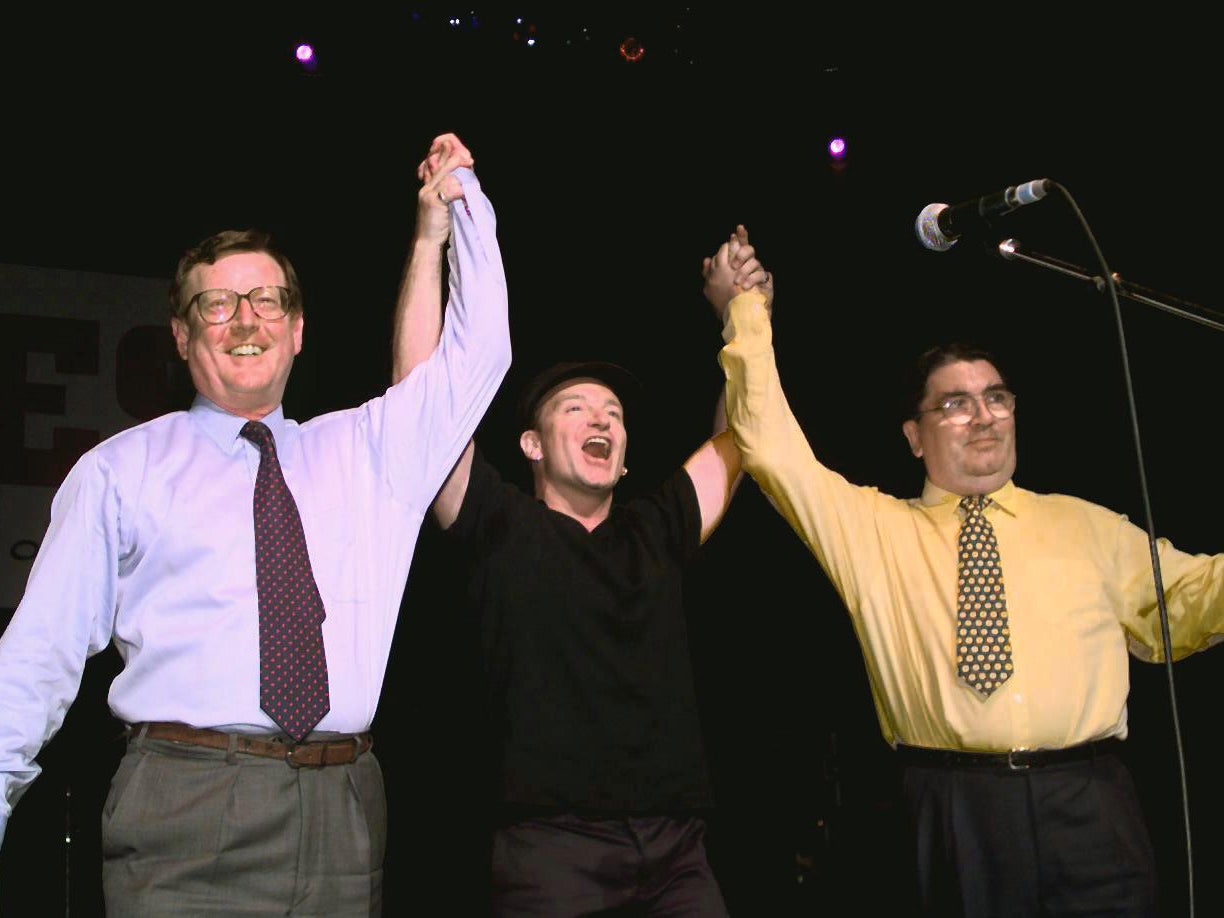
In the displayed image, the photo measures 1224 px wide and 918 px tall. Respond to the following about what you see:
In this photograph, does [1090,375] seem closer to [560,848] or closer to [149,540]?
[560,848]

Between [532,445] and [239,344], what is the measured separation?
2.68 ft

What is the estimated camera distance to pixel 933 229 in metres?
2.47

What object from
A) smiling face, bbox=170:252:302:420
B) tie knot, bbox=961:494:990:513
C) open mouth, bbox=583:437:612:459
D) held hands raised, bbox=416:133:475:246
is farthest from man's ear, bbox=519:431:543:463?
tie knot, bbox=961:494:990:513

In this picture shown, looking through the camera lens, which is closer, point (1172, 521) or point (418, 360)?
point (418, 360)

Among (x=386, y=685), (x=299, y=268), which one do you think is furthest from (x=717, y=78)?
(x=386, y=685)

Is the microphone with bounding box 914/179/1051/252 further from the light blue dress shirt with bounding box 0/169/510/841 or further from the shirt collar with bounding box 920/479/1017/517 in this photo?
the light blue dress shirt with bounding box 0/169/510/841

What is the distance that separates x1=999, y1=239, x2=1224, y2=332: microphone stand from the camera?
240 cm

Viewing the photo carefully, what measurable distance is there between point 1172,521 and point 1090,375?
1.58 feet

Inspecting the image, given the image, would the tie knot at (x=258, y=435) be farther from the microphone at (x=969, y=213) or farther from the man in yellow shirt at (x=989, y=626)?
the microphone at (x=969, y=213)

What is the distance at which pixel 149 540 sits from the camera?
91.5 inches

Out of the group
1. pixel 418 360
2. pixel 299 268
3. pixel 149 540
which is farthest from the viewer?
pixel 299 268

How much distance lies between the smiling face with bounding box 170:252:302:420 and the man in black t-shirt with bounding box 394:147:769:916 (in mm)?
275

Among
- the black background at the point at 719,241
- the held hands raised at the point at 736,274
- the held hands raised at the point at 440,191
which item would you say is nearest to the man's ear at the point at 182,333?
the held hands raised at the point at 440,191

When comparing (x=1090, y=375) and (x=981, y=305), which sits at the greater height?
(x=981, y=305)
